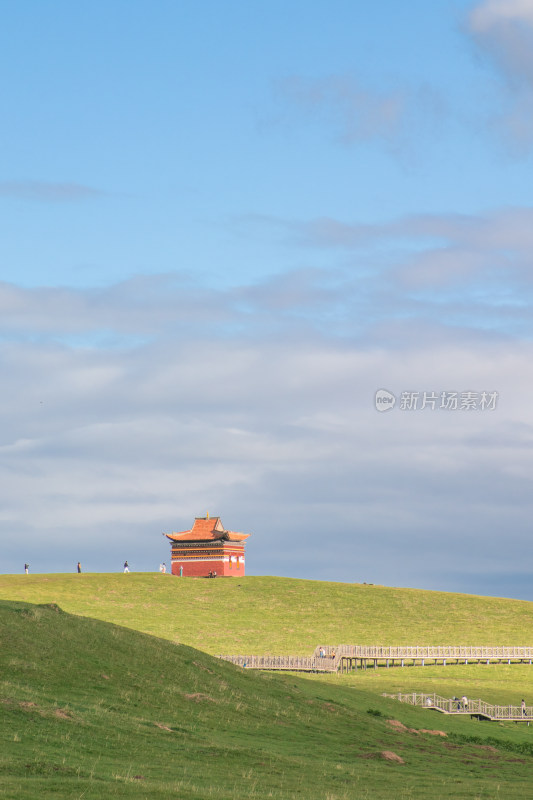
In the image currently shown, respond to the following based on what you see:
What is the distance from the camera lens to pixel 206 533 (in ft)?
475

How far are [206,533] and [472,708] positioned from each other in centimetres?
8417

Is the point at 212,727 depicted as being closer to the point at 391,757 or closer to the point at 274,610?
the point at 391,757

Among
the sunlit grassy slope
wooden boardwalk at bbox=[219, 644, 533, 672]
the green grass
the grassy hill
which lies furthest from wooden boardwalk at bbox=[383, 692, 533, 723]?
the sunlit grassy slope

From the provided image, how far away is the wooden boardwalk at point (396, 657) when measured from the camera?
81938mm

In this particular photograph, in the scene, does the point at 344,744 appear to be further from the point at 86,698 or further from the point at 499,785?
the point at 86,698

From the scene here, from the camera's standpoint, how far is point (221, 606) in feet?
379

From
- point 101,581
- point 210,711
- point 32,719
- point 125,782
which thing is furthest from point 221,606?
point 125,782

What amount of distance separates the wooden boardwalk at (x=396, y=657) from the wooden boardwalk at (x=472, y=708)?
17280mm

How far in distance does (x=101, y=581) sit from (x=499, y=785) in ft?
315

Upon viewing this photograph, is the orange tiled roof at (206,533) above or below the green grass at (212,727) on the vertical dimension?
above

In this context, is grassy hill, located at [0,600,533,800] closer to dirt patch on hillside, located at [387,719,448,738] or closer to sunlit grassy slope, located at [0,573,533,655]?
dirt patch on hillside, located at [387,719,448,738]

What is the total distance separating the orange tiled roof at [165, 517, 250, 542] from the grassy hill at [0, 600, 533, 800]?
79.2 metres

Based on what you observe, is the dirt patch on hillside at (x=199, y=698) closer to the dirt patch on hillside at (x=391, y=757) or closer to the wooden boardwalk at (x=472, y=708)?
the dirt patch on hillside at (x=391, y=757)

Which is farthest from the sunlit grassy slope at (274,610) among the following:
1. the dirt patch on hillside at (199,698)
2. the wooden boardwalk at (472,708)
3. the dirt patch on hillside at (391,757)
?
the dirt patch on hillside at (391,757)
